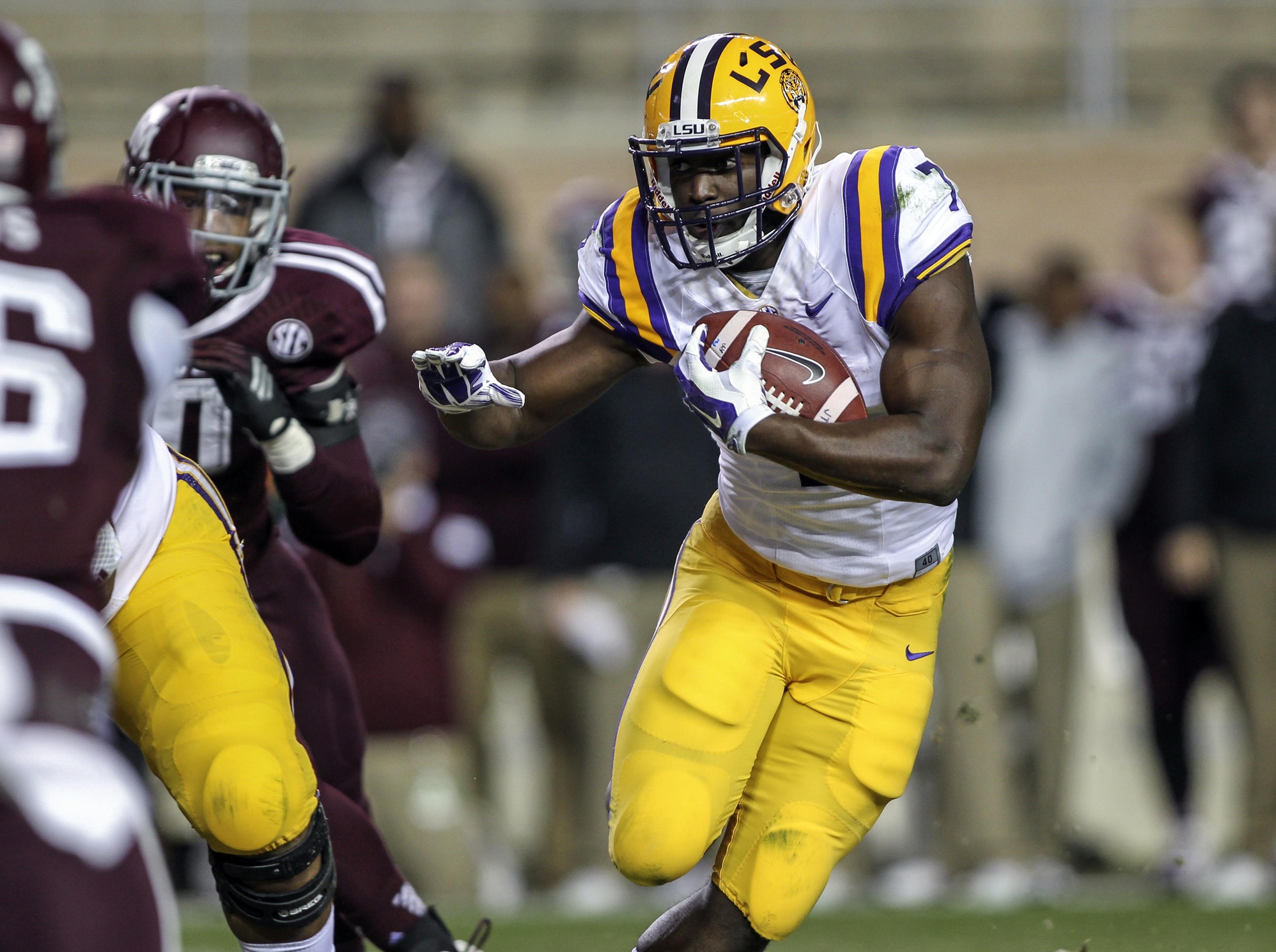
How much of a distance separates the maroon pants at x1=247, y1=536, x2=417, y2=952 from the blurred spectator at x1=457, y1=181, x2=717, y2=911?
2.39 metres

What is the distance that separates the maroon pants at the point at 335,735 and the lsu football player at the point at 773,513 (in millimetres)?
514

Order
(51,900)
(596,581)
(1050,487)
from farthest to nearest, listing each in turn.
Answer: (1050,487), (596,581), (51,900)

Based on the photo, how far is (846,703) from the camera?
344cm

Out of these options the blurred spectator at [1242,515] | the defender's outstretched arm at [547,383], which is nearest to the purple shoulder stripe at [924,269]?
the defender's outstretched arm at [547,383]

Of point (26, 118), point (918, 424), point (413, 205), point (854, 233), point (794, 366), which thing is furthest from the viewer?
point (413, 205)

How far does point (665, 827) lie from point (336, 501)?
942 millimetres

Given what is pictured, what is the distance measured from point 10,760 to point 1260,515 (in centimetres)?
487

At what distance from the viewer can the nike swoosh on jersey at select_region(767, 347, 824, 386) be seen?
3230mm

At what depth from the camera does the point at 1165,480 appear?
6.32m

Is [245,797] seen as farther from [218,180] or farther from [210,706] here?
[218,180]

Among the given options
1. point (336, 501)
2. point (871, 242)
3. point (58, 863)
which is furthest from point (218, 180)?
point (58, 863)

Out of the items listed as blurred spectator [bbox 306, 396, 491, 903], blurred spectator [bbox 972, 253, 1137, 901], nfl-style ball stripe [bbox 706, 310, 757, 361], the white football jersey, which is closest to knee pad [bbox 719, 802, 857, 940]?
the white football jersey

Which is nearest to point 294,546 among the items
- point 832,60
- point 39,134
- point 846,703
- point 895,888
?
point 846,703

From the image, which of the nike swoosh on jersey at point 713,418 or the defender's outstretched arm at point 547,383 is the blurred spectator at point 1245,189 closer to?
the defender's outstretched arm at point 547,383
